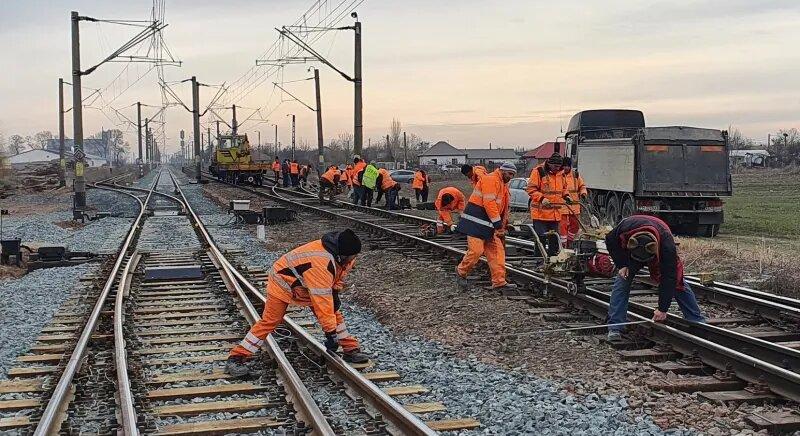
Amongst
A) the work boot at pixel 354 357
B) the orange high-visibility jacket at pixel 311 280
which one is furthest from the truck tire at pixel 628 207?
the orange high-visibility jacket at pixel 311 280

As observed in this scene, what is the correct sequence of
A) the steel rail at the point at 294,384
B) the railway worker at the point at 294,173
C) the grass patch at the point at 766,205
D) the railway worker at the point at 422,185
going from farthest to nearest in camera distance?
the railway worker at the point at 294,173 < the railway worker at the point at 422,185 < the grass patch at the point at 766,205 < the steel rail at the point at 294,384

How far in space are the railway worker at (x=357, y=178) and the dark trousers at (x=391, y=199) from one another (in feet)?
3.89

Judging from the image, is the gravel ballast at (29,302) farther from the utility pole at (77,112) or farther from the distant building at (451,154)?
the distant building at (451,154)

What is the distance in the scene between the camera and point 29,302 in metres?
10.5

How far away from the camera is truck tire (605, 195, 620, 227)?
69.3ft

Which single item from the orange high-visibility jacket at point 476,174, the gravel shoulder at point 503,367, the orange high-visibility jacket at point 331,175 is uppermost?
the orange high-visibility jacket at point 476,174

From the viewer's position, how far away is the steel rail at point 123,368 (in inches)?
209

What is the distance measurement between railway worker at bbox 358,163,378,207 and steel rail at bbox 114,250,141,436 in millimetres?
13650

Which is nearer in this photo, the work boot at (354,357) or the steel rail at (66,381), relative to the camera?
the steel rail at (66,381)

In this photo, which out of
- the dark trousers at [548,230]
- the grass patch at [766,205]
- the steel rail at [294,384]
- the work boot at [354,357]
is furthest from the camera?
the grass patch at [766,205]

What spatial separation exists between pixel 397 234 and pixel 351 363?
9.13 meters

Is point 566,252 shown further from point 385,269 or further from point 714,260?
point 714,260

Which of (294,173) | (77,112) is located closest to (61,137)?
(294,173)

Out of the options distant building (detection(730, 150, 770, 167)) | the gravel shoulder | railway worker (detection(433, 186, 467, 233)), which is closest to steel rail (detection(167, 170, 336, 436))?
the gravel shoulder
